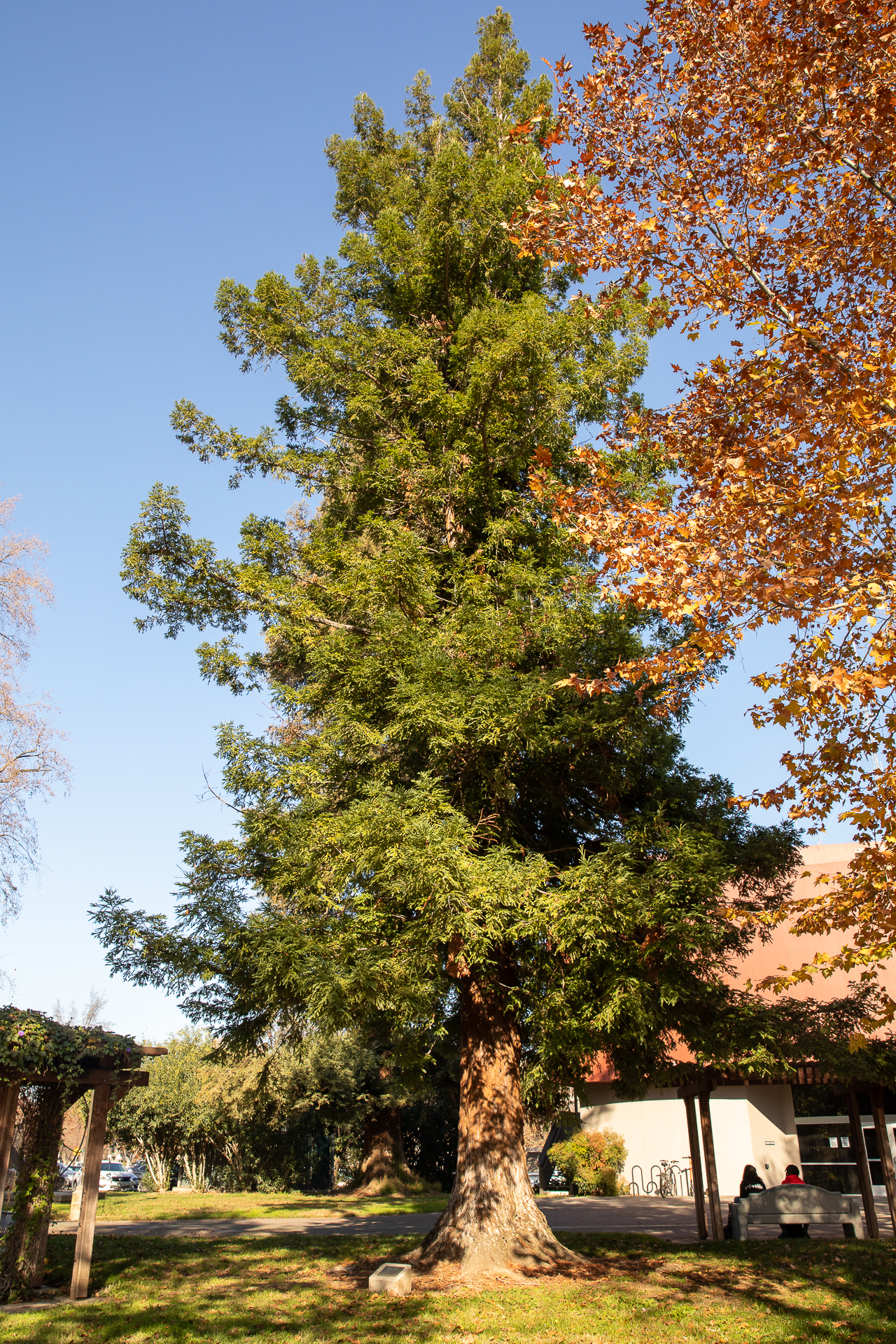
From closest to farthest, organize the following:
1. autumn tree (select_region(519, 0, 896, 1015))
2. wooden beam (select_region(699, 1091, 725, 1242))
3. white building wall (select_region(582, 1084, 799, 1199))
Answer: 1. autumn tree (select_region(519, 0, 896, 1015))
2. wooden beam (select_region(699, 1091, 725, 1242))
3. white building wall (select_region(582, 1084, 799, 1199))

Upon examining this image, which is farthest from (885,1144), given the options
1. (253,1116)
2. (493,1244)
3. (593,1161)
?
(253,1116)

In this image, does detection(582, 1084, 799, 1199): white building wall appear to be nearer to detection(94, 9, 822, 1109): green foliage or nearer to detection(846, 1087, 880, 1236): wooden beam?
detection(846, 1087, 880, 1236): wooden beam

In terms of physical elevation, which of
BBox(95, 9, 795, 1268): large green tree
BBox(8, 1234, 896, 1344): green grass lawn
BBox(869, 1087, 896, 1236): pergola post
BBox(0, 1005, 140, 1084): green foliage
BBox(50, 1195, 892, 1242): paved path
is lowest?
BBox(50, 1195, 892, 1242): paved path

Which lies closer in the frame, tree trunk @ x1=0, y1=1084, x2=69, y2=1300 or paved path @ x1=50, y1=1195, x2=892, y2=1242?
tree trunk @ x1=0, y1=1084, x2=69, y2=1300

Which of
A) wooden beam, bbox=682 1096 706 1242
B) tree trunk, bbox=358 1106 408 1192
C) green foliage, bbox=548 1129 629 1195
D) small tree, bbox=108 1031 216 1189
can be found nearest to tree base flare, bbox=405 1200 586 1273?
wooden beam, bbox=682 1096 706 1242

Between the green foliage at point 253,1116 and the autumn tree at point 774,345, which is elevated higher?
the autumn tree at point 774,345

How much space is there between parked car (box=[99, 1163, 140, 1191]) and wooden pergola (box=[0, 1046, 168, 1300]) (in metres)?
27.6

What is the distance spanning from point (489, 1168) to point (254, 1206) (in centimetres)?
1335

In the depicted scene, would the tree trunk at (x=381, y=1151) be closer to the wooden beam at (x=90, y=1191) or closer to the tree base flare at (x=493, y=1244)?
the tree base flare at (x=493, y=1244)

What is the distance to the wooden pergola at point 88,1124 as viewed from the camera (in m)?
8.88

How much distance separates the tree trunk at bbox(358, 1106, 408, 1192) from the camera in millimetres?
25797

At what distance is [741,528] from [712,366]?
77.9 inches

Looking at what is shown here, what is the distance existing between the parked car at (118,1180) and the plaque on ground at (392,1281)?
28.5m

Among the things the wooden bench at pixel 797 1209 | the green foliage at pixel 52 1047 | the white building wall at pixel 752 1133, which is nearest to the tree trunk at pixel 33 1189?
the green foliage at pixel 52 1047
